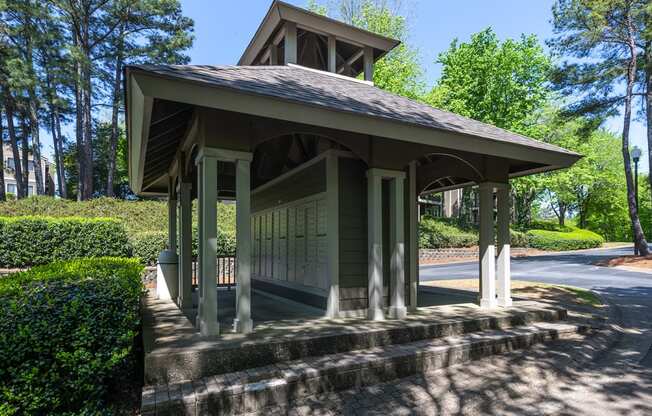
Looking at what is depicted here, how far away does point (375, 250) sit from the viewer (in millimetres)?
5469

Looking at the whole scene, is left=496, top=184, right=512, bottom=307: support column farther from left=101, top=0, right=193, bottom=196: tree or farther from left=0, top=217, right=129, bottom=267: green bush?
left=101, top=0, right=193, bottom=196: tree

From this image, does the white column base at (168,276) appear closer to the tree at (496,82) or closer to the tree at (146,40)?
the tree at (146,40)

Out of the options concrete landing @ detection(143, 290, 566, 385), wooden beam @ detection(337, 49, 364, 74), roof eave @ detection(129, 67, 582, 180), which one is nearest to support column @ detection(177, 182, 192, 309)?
concrete landing @ detection(143, 290, 566, 385)

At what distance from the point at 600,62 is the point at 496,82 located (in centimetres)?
602

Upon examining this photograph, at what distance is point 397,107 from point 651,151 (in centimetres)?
1623

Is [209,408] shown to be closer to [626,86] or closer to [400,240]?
[400,240]

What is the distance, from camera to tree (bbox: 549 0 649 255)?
16438 mm

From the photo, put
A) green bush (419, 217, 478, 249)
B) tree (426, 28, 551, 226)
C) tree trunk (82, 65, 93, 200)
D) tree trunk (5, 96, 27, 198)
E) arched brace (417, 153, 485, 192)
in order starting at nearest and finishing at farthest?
arched brace (417, 153, 485, 192) < tree trunk (82, 65, 93, 200) < tree trunk (5, 96, 27, 198) < green bush (419, 217, 478, 249) < tree (426, 28, 551, 226)

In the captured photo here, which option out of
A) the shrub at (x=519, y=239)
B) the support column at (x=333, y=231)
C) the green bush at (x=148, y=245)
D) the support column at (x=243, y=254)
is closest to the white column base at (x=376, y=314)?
the support column at (x=333, y=231)

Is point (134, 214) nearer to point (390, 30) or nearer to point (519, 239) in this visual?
point (390, 30)

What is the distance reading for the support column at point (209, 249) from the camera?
14.2 feet

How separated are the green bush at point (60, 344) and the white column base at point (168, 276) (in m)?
4.10

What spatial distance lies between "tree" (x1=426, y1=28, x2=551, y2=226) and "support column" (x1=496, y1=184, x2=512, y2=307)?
53.9 ft

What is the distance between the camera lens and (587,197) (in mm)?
38219
